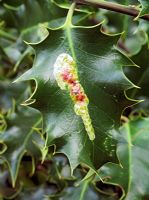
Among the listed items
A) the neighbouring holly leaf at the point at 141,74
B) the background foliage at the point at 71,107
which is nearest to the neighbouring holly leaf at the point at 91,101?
the background foliage at the point at 71,107

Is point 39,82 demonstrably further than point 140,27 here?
No

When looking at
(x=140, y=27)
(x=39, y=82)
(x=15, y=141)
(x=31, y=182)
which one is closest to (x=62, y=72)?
(x=39, y=82)

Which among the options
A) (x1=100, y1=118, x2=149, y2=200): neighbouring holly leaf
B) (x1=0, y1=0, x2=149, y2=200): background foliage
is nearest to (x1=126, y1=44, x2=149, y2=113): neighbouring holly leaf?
(x1=0, y1=0, x2=149, y2=200): background foliage

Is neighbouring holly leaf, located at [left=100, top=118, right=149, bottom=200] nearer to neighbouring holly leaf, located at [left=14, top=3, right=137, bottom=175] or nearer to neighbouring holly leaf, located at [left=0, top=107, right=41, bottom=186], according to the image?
neighbouring holly leaf, located at [left=14, top=3, right=137, bottom=175]

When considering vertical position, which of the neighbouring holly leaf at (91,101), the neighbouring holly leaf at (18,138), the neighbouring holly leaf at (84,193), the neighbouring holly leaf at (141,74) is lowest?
the neighbouring holly leaf at (84,193)

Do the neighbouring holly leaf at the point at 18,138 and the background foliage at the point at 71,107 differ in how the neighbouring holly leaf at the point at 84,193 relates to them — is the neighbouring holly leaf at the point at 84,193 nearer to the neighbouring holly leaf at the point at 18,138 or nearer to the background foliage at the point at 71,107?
the background foliage at the point at 71,107

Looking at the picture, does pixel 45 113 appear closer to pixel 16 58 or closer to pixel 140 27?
pixel 140 27

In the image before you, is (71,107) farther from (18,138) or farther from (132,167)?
(18,138)
